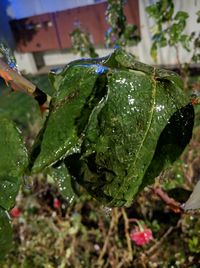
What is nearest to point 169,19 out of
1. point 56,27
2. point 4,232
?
point 4,232

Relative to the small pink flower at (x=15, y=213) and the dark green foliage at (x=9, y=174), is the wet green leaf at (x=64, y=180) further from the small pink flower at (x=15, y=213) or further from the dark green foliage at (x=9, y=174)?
the small pink flower at (x=15, y=213)

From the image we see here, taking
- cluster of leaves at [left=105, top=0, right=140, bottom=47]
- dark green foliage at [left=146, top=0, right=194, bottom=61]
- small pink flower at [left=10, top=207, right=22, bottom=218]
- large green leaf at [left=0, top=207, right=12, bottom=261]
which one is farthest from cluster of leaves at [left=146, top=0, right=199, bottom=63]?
large green leaf at [left=0, top=207, right=12, bottom=261]

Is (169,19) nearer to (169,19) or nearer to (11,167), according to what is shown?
(169,19)

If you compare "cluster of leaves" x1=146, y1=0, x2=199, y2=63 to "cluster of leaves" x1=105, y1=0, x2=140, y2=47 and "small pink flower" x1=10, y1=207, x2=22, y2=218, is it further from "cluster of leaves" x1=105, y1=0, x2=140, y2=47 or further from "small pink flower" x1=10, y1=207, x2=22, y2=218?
"small pink flower" x1=10, y1=207, x2=22, y2=218

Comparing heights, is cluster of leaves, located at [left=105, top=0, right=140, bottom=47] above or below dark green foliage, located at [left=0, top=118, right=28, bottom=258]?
below

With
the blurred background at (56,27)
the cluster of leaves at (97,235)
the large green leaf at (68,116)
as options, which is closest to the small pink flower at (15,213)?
the cluster of leaves at (97,235)

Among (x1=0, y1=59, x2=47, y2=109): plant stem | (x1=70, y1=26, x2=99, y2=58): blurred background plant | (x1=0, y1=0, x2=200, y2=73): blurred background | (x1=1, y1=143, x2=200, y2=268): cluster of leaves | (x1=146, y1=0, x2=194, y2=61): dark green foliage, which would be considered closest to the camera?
(x1=0, y1=59, x2=47, y2=109): plant stem

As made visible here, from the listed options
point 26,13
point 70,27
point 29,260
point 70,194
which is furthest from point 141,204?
point 26,13
